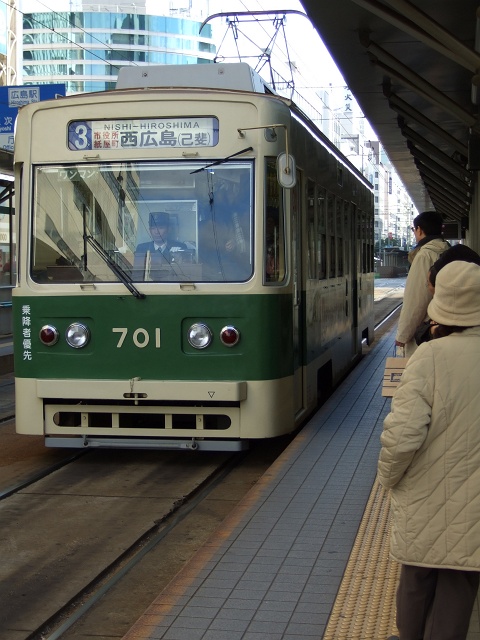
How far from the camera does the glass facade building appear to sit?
109875 millimetres

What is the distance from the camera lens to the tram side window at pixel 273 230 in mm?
8297

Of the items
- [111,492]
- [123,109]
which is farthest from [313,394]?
[123,109]

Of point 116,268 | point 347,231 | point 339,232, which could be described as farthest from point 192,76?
point 347,231

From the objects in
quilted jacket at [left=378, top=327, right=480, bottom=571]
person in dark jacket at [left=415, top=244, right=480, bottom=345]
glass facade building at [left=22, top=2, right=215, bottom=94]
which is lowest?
quilted jacket at [left=378, top=327, right=480, bottom=571]

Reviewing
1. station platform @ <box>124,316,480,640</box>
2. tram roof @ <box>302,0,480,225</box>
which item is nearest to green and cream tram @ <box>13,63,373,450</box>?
station platform @ <box>124,316,480,640</box>

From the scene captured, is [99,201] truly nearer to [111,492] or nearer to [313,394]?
[111,492]

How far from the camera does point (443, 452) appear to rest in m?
3.46

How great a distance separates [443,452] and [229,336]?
4.85 metres

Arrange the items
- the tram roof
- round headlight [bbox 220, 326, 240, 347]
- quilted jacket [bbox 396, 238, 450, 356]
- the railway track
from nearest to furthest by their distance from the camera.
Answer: the railway track < quilted jacket [bbox 396, 238, 450, 356] < the tram roof < round headlight [bbox 220, 326, 240, 347]

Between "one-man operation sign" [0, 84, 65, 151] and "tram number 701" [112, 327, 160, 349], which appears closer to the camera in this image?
"tram number 701" [112, 327, 160, 349]

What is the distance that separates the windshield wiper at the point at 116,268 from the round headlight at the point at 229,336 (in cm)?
70

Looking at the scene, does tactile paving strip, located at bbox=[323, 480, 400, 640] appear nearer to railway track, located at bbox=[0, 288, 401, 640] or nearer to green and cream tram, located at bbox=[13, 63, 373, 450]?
railway track, located at bbox=[0, 288, 401, 640]

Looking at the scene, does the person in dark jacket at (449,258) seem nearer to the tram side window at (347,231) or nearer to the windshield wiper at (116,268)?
the windshield wiper at (116,268)

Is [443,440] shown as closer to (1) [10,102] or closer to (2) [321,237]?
(2) [321,237]
